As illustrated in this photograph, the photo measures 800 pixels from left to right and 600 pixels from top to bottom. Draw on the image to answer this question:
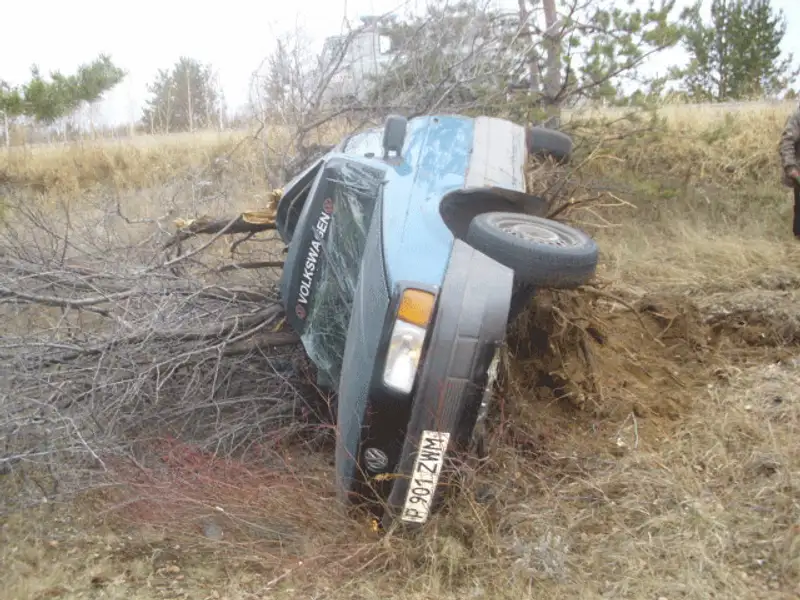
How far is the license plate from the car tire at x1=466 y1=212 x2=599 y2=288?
732 mm

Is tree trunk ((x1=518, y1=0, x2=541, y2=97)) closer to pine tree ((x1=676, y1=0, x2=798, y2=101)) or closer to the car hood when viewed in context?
the car hood

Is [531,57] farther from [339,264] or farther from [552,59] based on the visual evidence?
[339,264]

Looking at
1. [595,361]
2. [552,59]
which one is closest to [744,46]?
[552,59]

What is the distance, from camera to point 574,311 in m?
4.66

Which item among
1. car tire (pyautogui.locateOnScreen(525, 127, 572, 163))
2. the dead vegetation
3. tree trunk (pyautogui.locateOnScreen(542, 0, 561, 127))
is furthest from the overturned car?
tree trunk (pyautogui.locateOnScreen(542, 0, 561, 127))

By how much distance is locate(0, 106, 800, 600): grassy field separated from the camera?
312cm

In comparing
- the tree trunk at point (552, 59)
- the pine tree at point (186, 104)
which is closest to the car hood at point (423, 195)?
the tree trunk at point (552, 59)

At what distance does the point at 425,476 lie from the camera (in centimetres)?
327

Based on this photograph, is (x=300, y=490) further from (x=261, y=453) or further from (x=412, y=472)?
(x=261, y=453)

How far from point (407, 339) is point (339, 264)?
107 cm

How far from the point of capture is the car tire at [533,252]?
10.9 feet

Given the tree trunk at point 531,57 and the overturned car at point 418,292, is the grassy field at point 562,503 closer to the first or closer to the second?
the overturned car at point 418,292

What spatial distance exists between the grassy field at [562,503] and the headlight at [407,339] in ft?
1.74

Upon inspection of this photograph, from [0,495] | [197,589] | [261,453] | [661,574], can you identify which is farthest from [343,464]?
[0,495]
